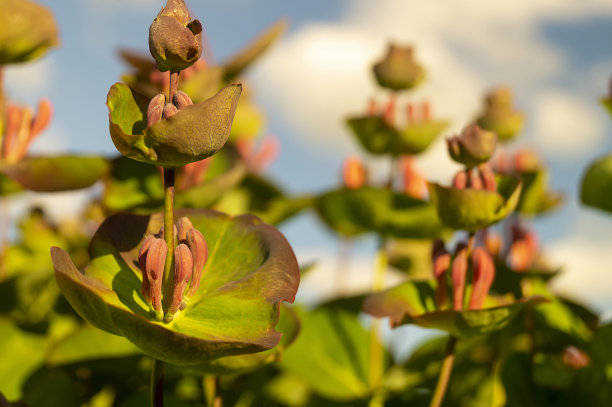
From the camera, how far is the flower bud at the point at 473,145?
87cm

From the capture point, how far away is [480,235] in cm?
116

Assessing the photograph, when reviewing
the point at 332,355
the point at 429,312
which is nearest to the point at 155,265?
the point at 429,312

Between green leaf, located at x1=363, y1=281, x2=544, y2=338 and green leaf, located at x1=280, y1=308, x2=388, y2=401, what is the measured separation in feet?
1.34

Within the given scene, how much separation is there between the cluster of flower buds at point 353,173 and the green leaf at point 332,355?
320mm

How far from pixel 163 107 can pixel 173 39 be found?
0.06 m

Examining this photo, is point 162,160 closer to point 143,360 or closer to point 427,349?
point 143,360

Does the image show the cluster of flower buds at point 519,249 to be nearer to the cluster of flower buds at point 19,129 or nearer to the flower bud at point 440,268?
the flower bud at point 440,268

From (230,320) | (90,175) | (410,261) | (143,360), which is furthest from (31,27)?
(410,261)

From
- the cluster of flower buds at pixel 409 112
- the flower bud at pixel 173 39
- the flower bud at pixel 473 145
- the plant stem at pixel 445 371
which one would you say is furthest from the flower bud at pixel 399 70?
the flower bud at pixel 173 39

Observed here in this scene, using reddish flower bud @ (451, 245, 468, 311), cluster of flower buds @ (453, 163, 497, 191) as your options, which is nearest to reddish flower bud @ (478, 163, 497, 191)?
cluster of flower buds @ (453, 163, 497, 191)

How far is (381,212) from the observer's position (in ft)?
4.95

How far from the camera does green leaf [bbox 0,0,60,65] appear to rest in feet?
3.84

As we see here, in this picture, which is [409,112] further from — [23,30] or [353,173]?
[23,30]

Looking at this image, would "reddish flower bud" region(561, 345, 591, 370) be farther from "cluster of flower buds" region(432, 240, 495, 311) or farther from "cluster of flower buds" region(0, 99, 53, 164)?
"cluster of flower buds" region(0, 99, 53, 164)
